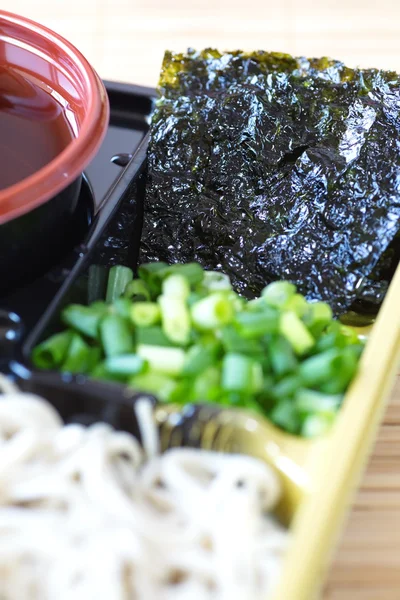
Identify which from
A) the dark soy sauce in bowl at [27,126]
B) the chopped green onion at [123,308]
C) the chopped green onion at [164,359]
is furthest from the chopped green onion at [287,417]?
the dark soy sauce in bowl at [27,126]

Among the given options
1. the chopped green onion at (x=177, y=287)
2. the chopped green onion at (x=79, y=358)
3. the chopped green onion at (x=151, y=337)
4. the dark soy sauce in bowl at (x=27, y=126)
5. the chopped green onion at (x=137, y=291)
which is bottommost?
the chopped green onion at (x=79, y=358)

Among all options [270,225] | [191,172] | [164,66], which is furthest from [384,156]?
[164,66]

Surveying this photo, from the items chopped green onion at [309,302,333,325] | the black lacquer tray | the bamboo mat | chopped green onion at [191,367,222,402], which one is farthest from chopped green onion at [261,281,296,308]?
the bamboo mat

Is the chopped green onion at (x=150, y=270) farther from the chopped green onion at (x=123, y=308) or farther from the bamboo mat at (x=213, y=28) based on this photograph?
the bamboo mat at (x=213, y=28)

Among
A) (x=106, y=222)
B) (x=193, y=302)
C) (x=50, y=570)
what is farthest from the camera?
(x=106, y=222)

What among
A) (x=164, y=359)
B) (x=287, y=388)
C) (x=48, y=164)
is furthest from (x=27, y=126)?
(x=287, y=388)

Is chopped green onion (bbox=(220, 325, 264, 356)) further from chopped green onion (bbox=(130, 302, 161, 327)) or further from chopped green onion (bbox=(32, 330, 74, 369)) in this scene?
chopped green onion (bbox=(32, 330, 74, 369))

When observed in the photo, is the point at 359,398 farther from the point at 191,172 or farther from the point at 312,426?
the point at 191,172
